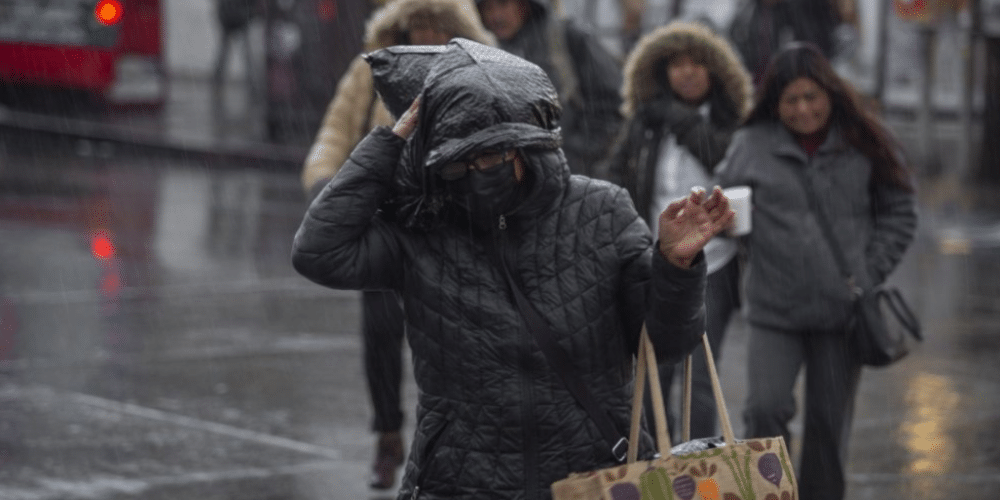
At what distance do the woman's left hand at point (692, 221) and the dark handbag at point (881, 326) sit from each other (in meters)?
2.34

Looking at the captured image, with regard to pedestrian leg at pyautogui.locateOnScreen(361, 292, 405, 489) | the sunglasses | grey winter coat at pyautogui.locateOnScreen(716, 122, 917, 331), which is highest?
the sunglasses

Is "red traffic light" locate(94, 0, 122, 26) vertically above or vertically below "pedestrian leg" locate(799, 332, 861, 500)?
above

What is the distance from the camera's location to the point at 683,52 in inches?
260

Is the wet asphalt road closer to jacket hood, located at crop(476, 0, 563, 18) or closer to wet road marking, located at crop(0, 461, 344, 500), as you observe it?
wet road marking, located at crop(0, 461, 344, 500)

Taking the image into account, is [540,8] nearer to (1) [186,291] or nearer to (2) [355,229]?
(2) [355,229]

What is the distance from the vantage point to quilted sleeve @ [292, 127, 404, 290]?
3.70 meters

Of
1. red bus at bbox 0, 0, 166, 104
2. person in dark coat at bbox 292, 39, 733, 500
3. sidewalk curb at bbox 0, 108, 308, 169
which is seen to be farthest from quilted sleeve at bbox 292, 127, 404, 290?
sidewalk curb at bbox 0, 108, 308, 169

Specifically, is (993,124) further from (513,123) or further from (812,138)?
(513,123)

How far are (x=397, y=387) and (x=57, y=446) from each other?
1.57 metres

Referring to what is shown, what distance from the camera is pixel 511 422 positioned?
358cm

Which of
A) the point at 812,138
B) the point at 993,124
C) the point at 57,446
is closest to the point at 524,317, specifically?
the point at 812,138

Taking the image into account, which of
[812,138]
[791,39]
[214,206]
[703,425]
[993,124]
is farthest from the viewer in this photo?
[993,124]

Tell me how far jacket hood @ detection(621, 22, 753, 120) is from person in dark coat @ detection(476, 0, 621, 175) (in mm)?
343

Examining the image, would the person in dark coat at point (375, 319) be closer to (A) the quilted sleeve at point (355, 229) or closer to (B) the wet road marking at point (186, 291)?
(A) the quilted sleeve at point (355, 229)
